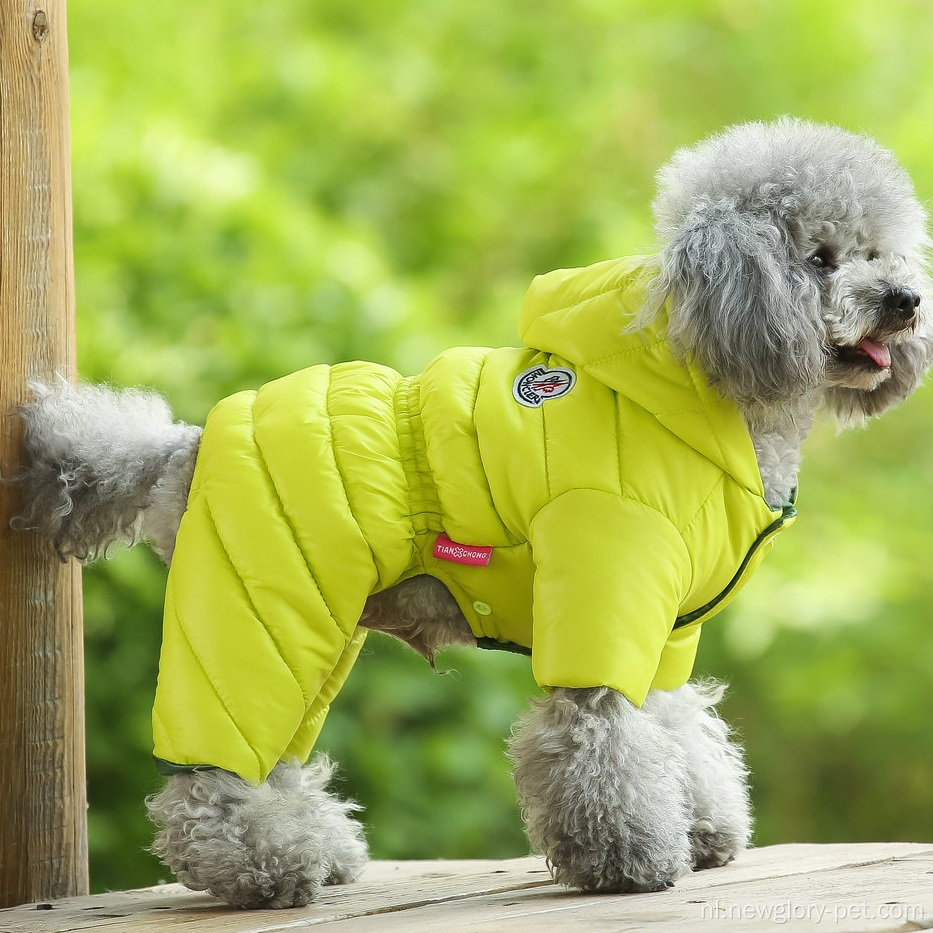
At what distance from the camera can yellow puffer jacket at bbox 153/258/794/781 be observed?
203cm

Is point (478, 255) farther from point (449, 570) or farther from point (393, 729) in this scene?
point (449, 570)

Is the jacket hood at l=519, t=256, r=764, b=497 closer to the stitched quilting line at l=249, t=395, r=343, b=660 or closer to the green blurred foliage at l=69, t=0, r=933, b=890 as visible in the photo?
the stitched quilting line at l=249, t=395, r=343, b=660

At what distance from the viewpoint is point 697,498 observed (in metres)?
2.11

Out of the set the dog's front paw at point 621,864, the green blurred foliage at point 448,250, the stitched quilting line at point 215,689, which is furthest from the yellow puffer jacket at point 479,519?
the green blurred foliage at point 448,250

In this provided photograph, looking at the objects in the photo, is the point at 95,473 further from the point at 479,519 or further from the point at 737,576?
the point at 737,576

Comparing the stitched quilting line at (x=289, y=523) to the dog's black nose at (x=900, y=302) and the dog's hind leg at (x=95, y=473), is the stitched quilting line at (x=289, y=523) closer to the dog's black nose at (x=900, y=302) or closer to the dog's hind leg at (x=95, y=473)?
the dog's hind leg at (x=95, y=473)

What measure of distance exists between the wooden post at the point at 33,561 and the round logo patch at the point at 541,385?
2.89 ft

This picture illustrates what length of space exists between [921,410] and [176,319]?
10.0 feet

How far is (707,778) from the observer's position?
8.03 ft

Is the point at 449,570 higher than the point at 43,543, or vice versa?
the point at 43,543

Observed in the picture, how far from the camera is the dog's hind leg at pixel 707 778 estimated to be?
240cm

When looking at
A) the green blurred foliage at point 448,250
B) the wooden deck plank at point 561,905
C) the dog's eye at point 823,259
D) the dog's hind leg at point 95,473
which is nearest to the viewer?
the wooden deck plank at point 561,905

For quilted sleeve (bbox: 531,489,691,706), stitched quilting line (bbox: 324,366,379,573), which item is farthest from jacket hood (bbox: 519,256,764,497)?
stitched quilting line (bbox: 324,366,379,573)

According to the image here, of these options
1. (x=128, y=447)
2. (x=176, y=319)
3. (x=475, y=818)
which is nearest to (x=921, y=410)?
(x=475, y=818)
